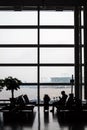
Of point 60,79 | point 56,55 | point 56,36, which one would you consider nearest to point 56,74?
point 60,79

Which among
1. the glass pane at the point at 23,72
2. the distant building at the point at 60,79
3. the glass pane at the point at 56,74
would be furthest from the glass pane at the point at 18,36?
the distant building at the point at 60,79

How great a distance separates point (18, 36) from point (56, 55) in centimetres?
250

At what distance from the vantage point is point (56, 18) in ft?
66.5

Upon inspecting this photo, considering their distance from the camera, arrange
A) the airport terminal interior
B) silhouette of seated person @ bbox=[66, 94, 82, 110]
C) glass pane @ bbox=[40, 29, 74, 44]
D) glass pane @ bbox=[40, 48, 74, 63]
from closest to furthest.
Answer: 1. silhouette of seated person @ bbox=[66, 94, 82, 110]
2. the airport terminal interior
3. glass pane @ bbox=[40, 48, 74, 63]
4. glass pane @ bbox=[40, 29, 74, 44]

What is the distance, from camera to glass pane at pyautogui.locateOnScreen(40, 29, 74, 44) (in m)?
19.9

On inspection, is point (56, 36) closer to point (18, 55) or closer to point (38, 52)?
point (38, 52)

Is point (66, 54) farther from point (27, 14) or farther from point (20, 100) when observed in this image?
point (20, 100)

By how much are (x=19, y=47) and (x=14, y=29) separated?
1.13 m

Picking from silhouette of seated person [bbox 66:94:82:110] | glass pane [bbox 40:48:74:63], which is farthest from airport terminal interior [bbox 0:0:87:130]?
silhouette of seated person [bbox 66:94:82:110]

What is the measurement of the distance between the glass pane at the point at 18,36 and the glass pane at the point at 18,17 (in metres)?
0.47

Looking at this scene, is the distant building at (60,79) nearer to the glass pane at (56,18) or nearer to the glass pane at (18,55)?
the glass pane at (18,55)

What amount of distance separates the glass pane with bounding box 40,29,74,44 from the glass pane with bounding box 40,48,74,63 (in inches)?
18.6

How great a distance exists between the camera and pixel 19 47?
19719 mm

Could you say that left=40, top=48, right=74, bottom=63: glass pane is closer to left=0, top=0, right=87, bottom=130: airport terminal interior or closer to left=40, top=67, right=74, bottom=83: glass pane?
left=0, top=0, right=87, bottom=130: airport terminal interior
